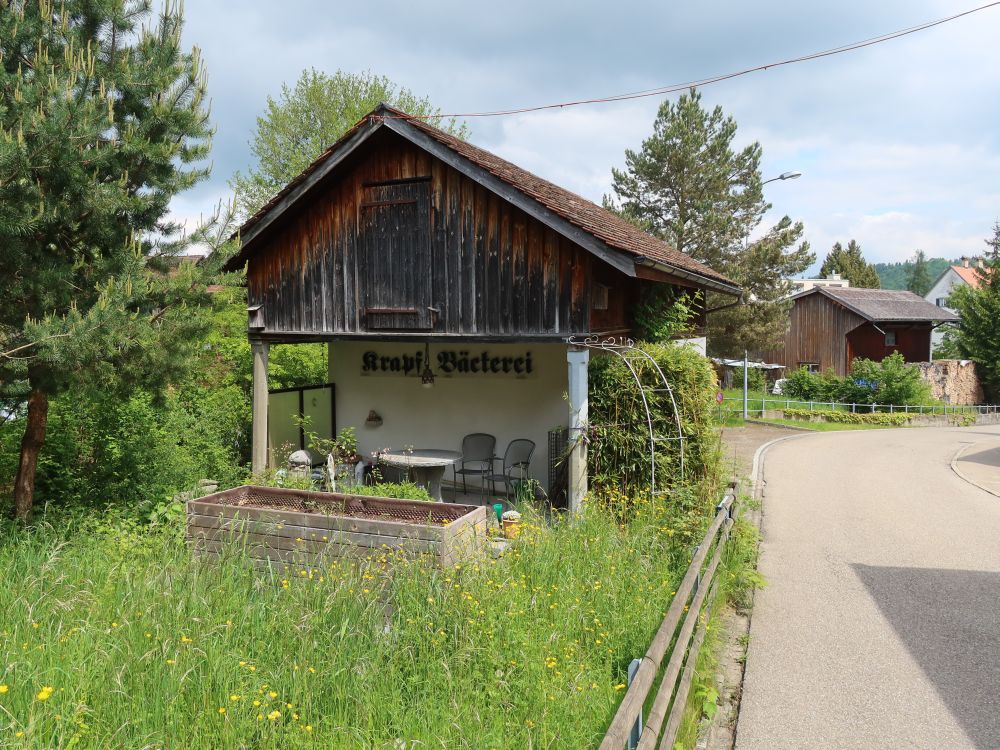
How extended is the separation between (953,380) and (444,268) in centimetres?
2994

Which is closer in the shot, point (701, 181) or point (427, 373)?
point (427, 373)

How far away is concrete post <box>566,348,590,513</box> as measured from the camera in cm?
838

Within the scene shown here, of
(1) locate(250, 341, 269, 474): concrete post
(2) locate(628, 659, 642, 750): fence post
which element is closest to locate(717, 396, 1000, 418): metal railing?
(1) locate(250, 341, 269, 474): concrete post

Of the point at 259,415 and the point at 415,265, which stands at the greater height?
the point at 415,265

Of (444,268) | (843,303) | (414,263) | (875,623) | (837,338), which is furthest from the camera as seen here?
(837,338)

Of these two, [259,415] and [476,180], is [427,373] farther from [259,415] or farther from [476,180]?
[476,180]

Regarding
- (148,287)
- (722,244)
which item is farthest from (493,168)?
(722,244)

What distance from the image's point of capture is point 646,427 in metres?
8.48

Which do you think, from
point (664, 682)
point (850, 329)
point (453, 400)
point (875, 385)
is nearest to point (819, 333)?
point (850, 329)

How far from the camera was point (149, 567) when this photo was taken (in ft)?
17.8

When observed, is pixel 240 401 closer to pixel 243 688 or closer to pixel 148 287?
pixel 148 287

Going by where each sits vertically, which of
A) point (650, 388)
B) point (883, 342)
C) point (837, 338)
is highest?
point (837, 338)

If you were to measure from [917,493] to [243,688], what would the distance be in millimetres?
12402

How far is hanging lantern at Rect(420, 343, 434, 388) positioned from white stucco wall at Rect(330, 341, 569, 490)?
0.35 feet
